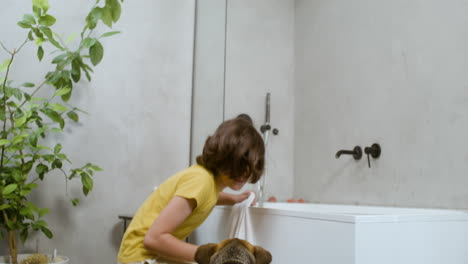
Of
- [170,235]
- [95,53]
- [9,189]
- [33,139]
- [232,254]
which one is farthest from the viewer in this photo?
[95,53]

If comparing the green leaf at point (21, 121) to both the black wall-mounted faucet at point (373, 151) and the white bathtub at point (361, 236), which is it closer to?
the white bathtub at point (361, 236)

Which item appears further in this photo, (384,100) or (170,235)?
(384,100)

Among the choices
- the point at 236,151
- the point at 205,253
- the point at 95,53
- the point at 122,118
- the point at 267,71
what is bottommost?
the point at 205,253

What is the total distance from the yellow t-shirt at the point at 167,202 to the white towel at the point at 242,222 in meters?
0.20

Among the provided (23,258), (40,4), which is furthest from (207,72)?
(23,258)

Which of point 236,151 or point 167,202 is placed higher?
point 236,151

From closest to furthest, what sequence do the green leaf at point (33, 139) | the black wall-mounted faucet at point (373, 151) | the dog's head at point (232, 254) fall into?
the dog's head at point (232, 254) < the green leaf at point (33, 139) < the black wall-mounted faucet at point (373, 151)

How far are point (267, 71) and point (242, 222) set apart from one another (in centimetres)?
141

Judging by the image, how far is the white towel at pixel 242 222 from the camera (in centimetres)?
161

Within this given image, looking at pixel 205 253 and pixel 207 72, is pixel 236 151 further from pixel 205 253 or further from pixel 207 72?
pixel 207 72

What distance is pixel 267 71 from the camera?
2846mm

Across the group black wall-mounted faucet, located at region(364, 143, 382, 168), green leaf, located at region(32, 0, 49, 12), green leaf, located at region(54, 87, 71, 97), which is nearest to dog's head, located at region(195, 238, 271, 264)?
green leaf, located at region(54, 87, 71, 97)

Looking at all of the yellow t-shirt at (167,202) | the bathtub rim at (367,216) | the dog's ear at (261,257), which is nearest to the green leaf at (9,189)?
the yellow t-shirt at (167,202)

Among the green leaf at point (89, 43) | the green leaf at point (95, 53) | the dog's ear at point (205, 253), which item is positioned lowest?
the dog's ear at point (205, 253)
